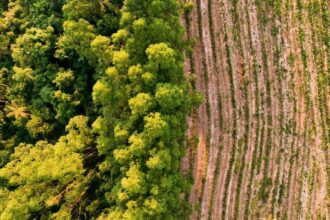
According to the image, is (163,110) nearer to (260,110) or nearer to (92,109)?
(92,109)

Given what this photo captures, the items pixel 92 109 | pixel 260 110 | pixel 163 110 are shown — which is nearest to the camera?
pixel 163 110

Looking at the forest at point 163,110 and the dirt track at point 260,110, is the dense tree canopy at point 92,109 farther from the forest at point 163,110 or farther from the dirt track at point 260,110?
the dirt track at point 260,110

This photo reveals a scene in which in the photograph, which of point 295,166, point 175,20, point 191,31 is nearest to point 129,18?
point 175,20

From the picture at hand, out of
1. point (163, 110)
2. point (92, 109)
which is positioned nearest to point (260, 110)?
point (163, 110)

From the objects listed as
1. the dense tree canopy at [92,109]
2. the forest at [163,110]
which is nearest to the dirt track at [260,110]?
the forest at [163,110]

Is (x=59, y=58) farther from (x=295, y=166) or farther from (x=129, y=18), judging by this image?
(x=295, y=166)
